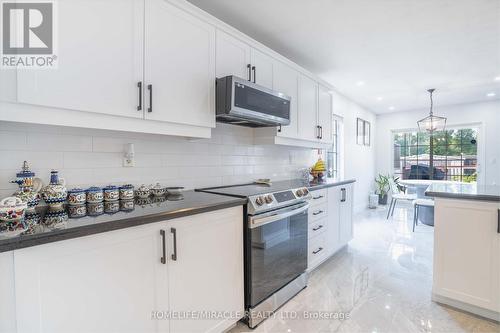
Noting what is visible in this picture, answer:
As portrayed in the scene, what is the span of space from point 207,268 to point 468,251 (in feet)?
6.71

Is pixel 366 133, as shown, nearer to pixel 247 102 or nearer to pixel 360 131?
pixel 360 131

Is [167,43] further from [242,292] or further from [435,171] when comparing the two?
[435,171]

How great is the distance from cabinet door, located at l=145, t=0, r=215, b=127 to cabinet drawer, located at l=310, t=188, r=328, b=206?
1316mm

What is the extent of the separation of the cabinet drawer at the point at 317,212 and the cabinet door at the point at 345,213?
43cm

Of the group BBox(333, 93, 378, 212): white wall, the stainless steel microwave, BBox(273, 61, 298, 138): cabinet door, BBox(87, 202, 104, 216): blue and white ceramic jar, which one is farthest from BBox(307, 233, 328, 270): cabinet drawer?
BBox(333, 93, 378, 212): white wall

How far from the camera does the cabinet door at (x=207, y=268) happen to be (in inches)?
56.0

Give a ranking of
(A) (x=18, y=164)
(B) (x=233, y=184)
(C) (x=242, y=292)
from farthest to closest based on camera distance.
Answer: (B) (x=233, y=184) < (C) (x=242, y=292) < (A) (x=18, y=164)

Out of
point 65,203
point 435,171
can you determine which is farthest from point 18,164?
point 435,171

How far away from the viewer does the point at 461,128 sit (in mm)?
5707

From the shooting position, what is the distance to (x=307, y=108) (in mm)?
3023

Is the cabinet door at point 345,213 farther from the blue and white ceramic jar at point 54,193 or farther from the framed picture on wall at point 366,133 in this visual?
the framed picture on wall at point 366,133

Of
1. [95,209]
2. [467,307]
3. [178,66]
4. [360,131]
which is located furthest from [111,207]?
[360,131]

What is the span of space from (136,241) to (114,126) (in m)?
0.66

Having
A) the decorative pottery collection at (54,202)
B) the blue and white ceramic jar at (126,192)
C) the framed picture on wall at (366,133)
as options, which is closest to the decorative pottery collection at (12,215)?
the decorative pottery collection at (54,202)
